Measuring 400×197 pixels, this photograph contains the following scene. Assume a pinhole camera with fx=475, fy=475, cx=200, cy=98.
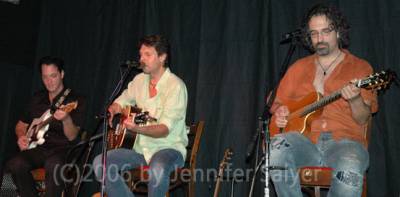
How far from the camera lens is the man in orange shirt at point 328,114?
307 centimetres

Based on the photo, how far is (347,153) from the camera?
3072 mm

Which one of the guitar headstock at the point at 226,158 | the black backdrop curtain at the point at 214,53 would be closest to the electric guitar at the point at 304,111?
the guitar headstock at the point at 226,158

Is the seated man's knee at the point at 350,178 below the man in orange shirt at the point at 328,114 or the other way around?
below

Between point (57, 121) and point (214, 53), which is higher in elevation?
point (214, 53)

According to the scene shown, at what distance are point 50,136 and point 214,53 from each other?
183 centimetres

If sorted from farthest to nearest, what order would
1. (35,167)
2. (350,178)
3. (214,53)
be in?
(214,53) < (35,167) < (350,178)

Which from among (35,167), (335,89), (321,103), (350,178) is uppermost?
(335,89)

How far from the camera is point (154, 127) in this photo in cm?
373

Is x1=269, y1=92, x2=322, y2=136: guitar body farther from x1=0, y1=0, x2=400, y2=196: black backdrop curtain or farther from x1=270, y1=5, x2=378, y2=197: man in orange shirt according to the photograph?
x1=0, y1=0, x2=400, y2=196: black backdrop curtain

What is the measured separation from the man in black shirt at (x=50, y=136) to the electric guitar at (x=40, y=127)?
17 millimetres

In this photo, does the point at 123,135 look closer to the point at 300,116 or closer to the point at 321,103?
the point at 300,116

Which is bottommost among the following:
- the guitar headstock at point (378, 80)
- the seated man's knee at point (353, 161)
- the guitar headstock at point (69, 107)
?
the seated man's knee at point (353, 161)

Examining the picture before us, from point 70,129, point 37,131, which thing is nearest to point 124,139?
point 70,129

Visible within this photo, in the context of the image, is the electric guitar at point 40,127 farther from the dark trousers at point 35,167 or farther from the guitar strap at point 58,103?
the dark trousers at point 35,167
